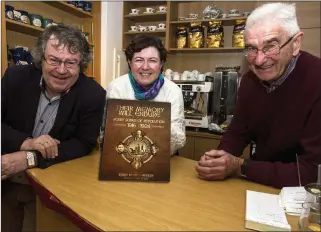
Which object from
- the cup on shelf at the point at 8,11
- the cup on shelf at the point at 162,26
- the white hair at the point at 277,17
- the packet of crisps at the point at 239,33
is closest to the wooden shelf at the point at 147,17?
the cup on shelf at the point at 162,26

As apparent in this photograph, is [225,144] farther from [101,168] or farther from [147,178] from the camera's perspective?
[101,168]

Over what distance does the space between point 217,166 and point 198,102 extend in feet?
6.15

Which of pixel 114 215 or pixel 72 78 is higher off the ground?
pixel 72 78

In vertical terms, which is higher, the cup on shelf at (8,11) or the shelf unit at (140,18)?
the shelf unit at (140,18)

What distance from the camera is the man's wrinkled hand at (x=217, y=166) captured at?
1.08m

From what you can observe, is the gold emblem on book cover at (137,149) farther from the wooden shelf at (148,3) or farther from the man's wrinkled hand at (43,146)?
the wooden shelf at (148,3)

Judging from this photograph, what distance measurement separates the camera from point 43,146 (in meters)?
1.22

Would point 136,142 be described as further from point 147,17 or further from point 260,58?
point 147,17

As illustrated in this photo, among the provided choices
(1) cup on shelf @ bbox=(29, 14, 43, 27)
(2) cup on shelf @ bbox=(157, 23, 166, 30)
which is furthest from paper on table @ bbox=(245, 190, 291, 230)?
(2) cup on shelf @ bbox=(157, 23, 166, 30)

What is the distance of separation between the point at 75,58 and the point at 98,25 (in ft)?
7.01

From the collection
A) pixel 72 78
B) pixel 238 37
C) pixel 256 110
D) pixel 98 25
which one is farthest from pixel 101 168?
pixel 98 25

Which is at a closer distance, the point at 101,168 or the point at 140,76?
the point at 101,168

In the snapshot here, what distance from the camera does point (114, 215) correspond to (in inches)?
31.8

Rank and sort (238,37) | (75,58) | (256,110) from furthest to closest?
(238,37) < (75,58) < (256,110)
